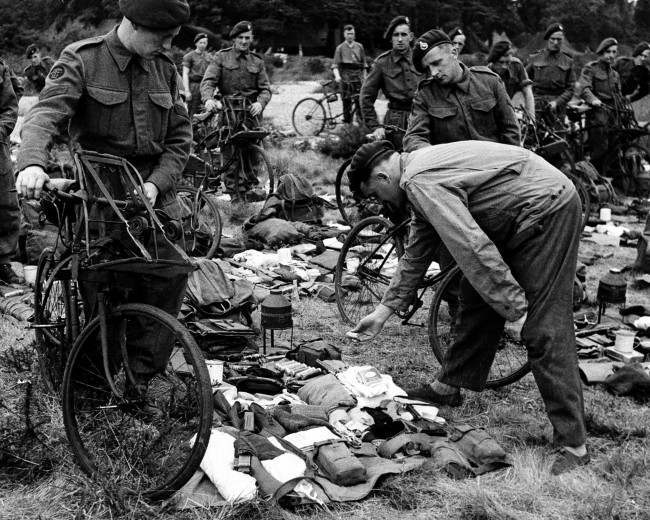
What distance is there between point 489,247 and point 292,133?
486 inches

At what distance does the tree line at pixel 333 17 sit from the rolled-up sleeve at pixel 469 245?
1324 inches

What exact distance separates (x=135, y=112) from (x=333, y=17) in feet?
116

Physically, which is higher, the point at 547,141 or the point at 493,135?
the point at 493,135

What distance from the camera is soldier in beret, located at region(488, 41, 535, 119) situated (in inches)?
379

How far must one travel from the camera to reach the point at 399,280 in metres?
3.82

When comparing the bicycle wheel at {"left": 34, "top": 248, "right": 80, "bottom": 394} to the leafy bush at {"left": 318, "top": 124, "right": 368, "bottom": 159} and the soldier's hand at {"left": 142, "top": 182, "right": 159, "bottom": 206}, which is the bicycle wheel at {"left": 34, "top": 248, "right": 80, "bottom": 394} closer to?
the soldier's hand at {"left": 142, "top": 182, "right": 159, "bottom": 206}

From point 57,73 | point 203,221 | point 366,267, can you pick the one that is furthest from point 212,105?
point 57,73

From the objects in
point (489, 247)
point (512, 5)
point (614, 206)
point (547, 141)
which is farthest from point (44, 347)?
point (512, 5)

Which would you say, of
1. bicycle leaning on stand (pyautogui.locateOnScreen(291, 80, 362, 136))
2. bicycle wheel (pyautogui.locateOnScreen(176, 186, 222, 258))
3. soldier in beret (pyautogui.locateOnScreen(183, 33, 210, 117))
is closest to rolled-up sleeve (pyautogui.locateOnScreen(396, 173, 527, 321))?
bicycle wheel (pyautogui.locateOnScreen(176, 186, 222, 258))

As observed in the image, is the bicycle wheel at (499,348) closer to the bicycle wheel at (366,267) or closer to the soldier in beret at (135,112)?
the bicycle wheel at (366,267)

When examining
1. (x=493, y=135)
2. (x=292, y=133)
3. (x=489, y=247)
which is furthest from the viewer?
(x=292, y=133)

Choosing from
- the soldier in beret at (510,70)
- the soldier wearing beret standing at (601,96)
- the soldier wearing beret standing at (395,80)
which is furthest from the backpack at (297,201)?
the soldier wearing beret standing at (601,96)

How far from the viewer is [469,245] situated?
3.40 metres

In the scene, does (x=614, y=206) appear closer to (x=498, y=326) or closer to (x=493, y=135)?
(x=493, y=135)
